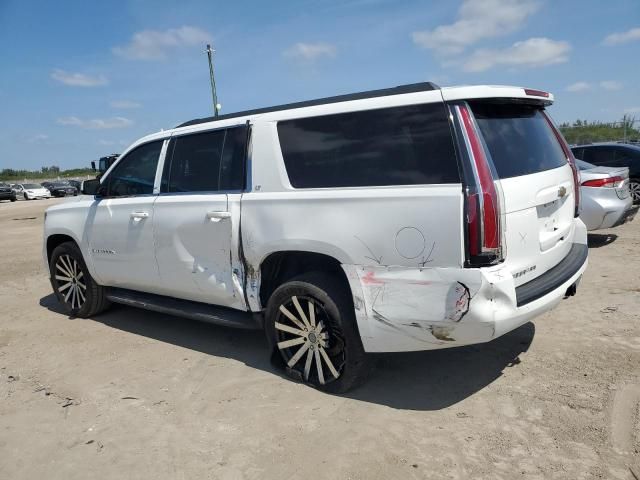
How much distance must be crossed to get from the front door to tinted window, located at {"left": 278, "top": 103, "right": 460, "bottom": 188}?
5.45ft

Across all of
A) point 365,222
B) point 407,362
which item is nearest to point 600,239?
point 407,362

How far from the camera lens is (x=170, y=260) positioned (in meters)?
4.39

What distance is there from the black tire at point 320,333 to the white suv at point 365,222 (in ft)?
0.03

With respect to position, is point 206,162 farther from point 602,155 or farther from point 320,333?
point 602,155

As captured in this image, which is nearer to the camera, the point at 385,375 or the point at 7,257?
the point at 385,375

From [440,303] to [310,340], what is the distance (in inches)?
41.6

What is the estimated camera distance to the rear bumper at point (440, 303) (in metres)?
2.86

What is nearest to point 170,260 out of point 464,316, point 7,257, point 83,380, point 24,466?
point 83,380

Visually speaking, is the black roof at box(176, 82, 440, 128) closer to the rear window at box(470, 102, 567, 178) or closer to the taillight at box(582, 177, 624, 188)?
the rear window at box(470, 102, 567, 178)

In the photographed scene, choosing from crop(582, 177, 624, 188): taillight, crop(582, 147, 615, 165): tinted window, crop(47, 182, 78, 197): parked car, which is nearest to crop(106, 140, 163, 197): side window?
crop(582, 177, 624, 188): taillight

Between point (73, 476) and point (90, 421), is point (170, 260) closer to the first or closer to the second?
point (90, 421)

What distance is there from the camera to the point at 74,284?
5.68 m

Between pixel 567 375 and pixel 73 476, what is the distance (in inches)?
127

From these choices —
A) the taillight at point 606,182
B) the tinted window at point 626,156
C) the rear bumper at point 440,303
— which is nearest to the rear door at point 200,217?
the rear bumper at point 440,303
